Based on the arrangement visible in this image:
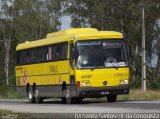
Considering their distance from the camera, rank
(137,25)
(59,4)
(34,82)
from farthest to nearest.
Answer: (59,4) < (137,25) < (34,82)

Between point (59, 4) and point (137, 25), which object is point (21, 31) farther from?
point (137, 25)

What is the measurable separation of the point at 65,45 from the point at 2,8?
198ft

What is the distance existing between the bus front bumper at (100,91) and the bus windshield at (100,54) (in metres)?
1.06

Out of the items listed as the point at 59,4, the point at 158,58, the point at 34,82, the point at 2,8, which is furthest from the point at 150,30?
the point at 34,82

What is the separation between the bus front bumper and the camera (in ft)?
99.8

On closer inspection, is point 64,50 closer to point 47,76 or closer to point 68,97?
point 68,97

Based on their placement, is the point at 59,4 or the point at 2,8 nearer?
the point at 59,4

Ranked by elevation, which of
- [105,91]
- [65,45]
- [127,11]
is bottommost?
[105,91]

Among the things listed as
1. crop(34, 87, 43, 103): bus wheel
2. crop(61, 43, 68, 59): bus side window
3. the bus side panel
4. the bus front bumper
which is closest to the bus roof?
crop(61, 43, 68, 59): bus side window

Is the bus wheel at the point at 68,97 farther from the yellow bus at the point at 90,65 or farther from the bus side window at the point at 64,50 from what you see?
the bus side window at the point at 64,50

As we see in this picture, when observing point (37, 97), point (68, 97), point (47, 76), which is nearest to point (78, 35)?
point (68, 97)

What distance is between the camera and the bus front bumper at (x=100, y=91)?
1198 inches

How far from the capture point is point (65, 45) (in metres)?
32.2

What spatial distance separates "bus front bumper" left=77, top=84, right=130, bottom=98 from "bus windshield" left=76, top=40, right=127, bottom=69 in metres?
1.06
